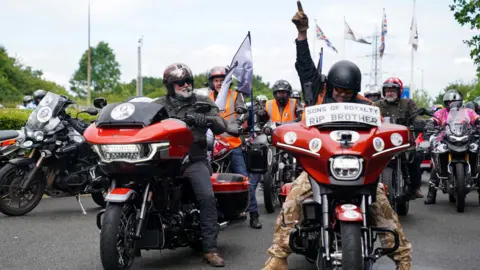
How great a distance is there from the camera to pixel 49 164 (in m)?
8.79

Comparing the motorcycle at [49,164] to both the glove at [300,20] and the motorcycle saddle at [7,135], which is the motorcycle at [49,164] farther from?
the glove at [300,20]

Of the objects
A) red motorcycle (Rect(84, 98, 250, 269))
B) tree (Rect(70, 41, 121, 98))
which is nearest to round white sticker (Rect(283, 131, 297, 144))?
red motorcycle (Rect(84, 98, 250, 269))

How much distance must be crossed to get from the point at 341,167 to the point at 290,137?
0.46 meters

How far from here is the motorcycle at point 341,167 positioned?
4.11 meters

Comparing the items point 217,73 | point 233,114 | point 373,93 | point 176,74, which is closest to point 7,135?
point 217,73

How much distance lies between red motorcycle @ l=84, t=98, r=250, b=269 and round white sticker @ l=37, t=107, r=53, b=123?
12.5 feet

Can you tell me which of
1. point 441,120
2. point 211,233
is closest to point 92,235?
point 211,233

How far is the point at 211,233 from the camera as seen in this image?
5703 millimetres

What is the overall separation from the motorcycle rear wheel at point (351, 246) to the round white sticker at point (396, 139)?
0.67m

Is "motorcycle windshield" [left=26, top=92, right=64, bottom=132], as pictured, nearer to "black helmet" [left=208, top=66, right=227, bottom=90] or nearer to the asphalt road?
the asphalt road

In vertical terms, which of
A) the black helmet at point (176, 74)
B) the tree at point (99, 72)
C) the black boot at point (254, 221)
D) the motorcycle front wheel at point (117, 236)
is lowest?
the black boot at point (254, 221)

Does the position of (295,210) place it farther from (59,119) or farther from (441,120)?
(441,120)

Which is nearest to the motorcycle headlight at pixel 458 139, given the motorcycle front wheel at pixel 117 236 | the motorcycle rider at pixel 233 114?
the motorcycle rider at pixel 233 114

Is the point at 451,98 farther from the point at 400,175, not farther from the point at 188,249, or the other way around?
the point at 188,249
